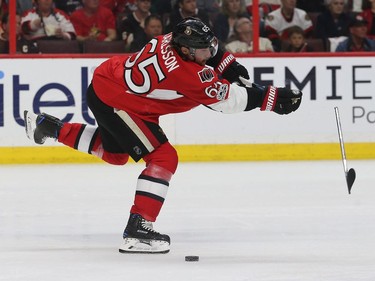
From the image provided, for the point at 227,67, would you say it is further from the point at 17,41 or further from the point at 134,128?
the point at 17,41

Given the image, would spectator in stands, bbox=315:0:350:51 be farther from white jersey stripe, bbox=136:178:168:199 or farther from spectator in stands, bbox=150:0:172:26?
white jersey stripe, bbox=136:178:168:199

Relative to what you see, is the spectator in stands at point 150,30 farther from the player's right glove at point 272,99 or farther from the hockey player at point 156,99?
the player's right glove at point 272,99

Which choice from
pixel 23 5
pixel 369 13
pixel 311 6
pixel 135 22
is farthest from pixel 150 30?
pixel 369 13

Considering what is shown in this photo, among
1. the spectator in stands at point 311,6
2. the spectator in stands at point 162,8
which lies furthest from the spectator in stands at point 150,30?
the spectator in stands at point 311,6

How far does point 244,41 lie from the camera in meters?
9.16

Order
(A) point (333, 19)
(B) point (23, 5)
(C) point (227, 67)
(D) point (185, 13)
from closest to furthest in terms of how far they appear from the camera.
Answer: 1. (C) point (227, 67)
2. (B) point (23, 5)
3. (D) point (185, 13)
4. (A) point (333, 19)

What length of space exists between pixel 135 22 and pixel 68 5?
555 mm

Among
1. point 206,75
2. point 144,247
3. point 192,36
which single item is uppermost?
point 192,36

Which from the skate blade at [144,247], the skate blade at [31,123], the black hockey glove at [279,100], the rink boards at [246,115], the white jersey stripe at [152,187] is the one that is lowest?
the rink boards at [246,115]

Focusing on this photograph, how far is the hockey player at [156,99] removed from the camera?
198 inches

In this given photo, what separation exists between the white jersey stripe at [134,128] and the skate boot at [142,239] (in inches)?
12.5

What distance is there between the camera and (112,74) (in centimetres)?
530

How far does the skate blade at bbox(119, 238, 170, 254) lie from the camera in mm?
5051

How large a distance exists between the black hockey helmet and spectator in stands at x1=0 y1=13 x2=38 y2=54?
4.06 meters
